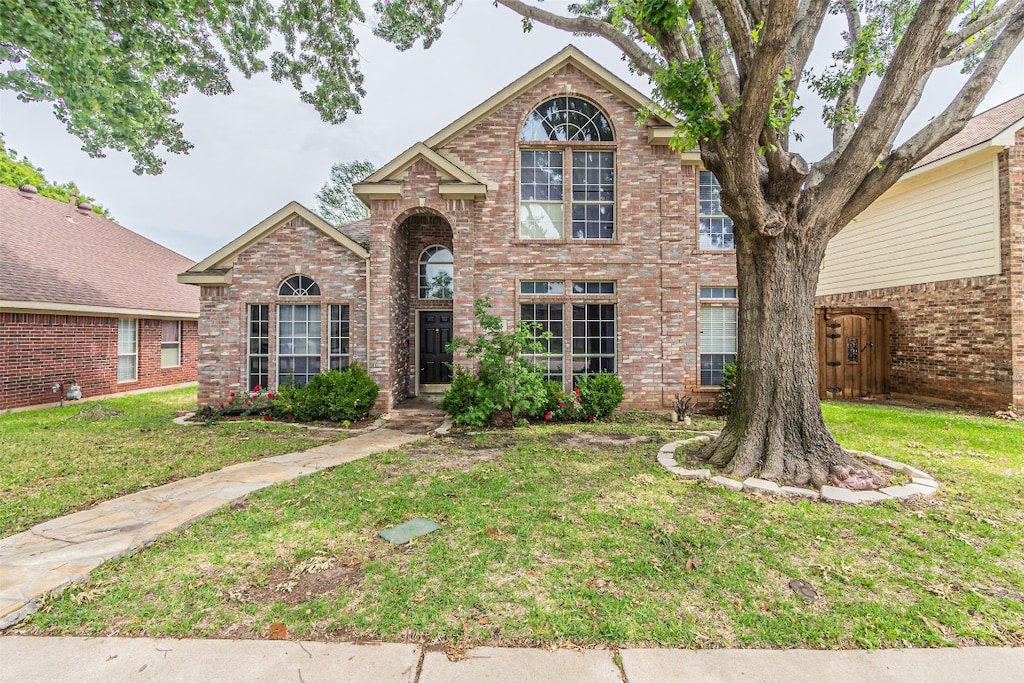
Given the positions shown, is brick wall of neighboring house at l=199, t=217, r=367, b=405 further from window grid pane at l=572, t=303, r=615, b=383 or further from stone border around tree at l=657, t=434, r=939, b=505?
stone border around tree at l=657, t=434, r=939, b=505

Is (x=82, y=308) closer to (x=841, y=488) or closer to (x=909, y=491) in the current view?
(x=841, y=488)

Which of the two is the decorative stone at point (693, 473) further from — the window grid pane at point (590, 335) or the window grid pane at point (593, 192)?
the window grid pane at point (593, 192)

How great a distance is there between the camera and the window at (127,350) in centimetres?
1240

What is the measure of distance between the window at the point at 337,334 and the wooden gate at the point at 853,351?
12345mm

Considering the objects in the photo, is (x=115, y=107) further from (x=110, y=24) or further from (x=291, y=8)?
(x=291, y=8)

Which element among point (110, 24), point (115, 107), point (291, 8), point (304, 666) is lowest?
point (304, 666)

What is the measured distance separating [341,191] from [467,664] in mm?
32475

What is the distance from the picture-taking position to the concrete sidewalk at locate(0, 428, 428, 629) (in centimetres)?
297

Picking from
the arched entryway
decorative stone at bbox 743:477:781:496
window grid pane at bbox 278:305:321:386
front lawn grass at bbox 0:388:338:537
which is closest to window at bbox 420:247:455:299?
the arched entryway

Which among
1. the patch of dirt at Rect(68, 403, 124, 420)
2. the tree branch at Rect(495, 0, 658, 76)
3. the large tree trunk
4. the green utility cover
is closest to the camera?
the green utility cover

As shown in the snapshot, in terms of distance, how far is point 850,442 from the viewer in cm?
664

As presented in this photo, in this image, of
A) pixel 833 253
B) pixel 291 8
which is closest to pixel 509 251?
pixel 291 8

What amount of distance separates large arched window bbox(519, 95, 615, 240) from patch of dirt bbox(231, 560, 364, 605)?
8.12 metres

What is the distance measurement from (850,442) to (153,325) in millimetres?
18340
